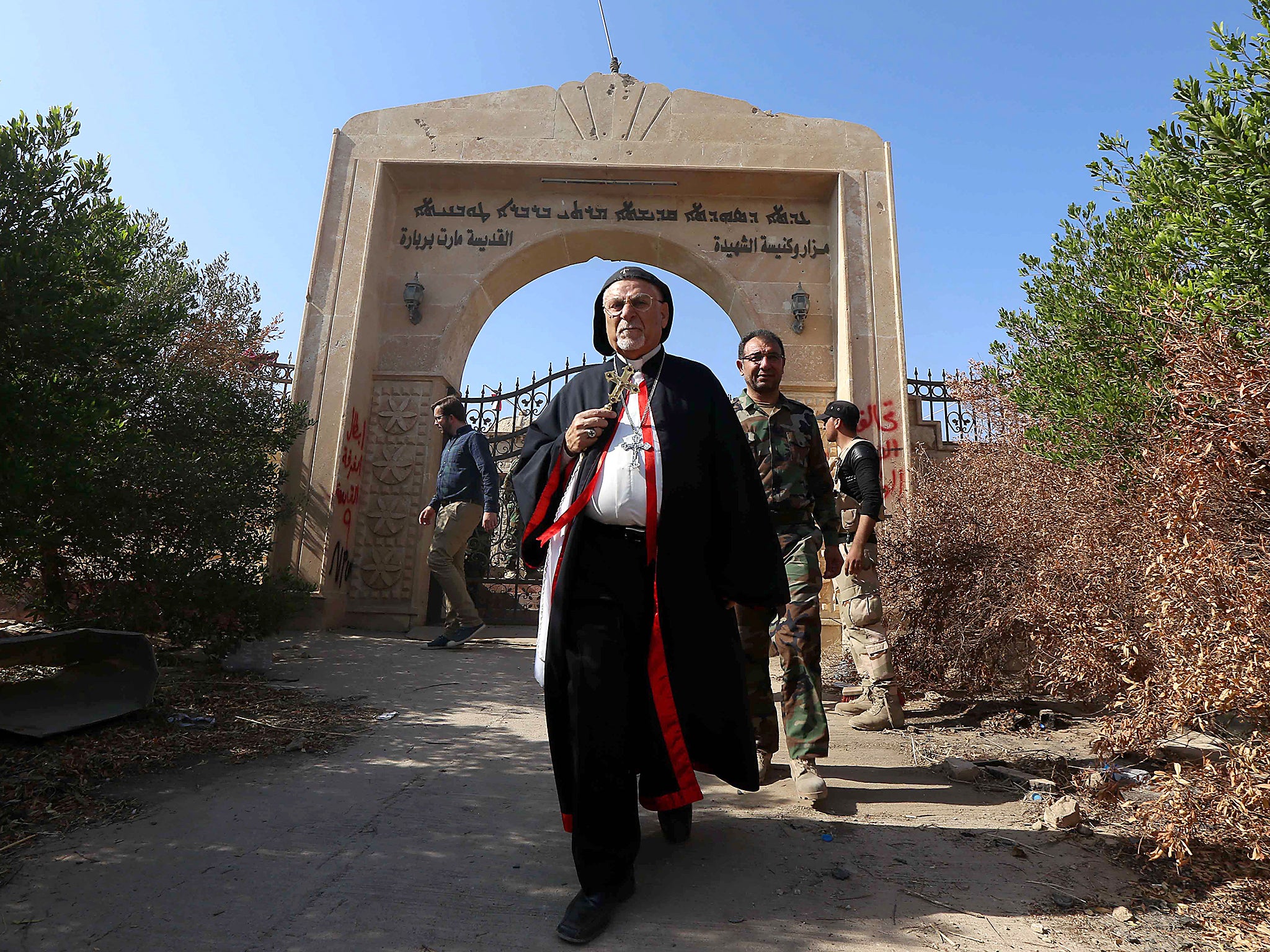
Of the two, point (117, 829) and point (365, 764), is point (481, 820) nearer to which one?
point (365, 764)

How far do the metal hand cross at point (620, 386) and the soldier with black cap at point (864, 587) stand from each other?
2096 millimetres

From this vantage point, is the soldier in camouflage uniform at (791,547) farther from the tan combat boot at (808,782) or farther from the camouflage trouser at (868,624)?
the camouflage trouser at (868,624)

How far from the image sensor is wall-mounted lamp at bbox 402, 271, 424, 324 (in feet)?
29.9

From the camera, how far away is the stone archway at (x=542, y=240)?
8641 mm

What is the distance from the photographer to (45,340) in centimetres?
335

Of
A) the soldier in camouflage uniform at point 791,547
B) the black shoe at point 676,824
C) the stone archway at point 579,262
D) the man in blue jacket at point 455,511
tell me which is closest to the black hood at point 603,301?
the soldier in camouflage uniform at point 791,547

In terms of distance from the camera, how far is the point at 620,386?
2.32 metres

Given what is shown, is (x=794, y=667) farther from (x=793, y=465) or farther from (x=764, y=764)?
(x=793, y=465)

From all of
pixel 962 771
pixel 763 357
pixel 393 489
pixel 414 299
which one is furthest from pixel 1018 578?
pixel 414 299

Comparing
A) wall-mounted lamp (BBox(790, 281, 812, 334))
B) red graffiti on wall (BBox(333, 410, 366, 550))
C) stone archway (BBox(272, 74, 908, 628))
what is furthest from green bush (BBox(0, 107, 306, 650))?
wall-mounted lamp (BBox(790, 281, 812, 334))

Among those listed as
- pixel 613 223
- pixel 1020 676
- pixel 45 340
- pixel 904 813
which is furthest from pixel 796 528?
pixel 613 223

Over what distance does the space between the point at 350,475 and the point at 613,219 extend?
4.51m

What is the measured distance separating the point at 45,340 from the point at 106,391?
0.75 meters

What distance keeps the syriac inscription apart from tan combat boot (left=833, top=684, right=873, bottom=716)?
6366 mm
